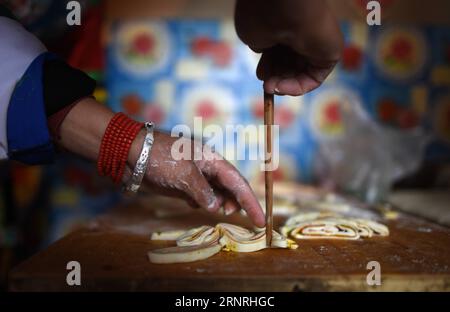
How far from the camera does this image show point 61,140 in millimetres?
1603

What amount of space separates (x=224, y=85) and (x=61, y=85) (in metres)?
2.26

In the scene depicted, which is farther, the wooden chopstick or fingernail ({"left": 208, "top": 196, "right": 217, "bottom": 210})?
fingernail ({"left": 208, "top": 196, "right": 217, "bottom": 210})

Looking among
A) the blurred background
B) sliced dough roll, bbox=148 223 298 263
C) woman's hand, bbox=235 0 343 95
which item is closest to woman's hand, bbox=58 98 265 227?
sliced dough roll, bbox=148 223 298 263

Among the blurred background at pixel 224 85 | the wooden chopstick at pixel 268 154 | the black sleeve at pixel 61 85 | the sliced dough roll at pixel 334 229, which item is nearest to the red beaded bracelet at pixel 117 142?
the black sleeve at pixel 61 85

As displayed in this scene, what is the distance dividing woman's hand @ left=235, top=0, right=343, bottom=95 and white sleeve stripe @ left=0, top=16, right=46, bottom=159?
71cm

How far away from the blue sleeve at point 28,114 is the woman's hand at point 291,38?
2.22 feet

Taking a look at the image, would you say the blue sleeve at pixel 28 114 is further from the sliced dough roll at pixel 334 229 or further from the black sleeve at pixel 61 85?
the sliced dough roll at pixel 334 229

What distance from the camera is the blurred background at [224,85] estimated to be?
361 cm

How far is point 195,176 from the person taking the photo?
5.41ft

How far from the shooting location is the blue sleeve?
1429 mm

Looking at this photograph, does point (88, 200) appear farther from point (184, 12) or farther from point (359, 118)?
point (359, 118)

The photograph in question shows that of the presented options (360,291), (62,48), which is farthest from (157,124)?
(360,291)

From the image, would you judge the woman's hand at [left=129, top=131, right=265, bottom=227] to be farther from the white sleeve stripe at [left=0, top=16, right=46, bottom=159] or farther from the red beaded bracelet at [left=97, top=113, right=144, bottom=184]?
the white sleeve stripe at [left=0, top=16, right=46, bottom=159]

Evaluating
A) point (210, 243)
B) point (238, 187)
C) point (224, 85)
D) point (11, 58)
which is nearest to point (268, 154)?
point (238, 187)
